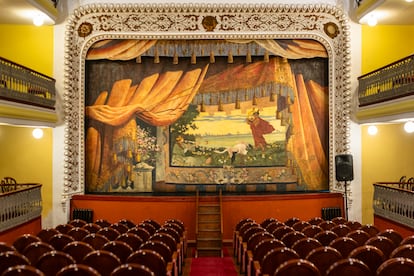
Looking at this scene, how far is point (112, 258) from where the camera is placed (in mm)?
5273

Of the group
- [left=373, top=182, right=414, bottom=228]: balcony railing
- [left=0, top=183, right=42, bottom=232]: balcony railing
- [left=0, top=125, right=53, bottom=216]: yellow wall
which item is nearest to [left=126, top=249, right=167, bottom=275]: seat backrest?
[left=0, top=183, right=42, bottom=232]: balcony railing

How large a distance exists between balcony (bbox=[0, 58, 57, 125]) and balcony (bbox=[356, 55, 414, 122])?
756 cm

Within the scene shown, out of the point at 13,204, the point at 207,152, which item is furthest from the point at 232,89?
the point at 13,204

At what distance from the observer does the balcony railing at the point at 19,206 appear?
943cm

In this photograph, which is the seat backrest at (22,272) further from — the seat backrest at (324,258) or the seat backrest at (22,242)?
the seat backrest at (324,258)

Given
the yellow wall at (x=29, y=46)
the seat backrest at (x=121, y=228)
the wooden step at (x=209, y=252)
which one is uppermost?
the yellow wall at (x=29, y=46)

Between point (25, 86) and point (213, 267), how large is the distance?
5.68m

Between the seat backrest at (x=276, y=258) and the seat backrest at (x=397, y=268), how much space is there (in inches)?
39.8

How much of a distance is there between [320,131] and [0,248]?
9.88 m

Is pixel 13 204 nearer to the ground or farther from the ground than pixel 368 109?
nearer to the ground

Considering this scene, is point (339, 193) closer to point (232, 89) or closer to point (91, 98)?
point (232, 89)

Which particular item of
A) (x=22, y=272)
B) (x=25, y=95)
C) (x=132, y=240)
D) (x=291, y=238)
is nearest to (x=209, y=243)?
(x=291, y=238)

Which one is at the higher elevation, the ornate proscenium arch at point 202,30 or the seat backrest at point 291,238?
the ornate proscenium arch at point 202,30

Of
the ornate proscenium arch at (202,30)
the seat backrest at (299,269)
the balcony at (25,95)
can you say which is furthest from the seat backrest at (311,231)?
the balcony at (25,95)
